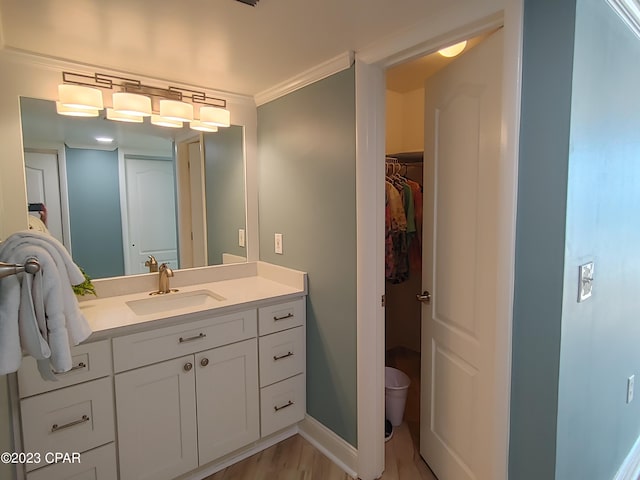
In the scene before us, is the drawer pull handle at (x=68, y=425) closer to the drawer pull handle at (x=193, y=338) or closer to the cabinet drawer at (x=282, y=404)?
the drawer pull handle at (x=193, y=338)

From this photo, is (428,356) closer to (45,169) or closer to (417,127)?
(417,127)

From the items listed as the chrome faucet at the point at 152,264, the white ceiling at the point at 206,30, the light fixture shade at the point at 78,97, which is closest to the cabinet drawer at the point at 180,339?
the chrome faucet at the point at 152,264

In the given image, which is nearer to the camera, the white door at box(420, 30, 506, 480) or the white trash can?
the white door at box(420, 30, 506, 480)

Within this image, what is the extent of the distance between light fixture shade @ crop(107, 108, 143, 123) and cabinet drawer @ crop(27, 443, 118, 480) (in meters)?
1.61

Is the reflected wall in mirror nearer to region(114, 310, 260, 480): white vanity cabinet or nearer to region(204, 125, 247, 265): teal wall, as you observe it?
region(204, 125, 247, 265): teal wall

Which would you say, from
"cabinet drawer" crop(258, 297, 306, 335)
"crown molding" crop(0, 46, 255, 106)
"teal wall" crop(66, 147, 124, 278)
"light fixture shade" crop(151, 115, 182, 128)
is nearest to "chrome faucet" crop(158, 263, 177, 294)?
"teal wall" crop(66, 147, 124, 278)

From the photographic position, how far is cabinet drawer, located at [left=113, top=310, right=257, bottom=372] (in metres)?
1.54

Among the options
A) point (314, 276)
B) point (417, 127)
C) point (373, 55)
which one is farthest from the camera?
point (417, 127)

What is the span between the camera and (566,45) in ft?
3.47

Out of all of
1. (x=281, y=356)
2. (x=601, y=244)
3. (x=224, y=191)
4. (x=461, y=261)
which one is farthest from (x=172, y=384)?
(x=601, y=244)

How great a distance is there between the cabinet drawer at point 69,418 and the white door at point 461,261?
1.47m

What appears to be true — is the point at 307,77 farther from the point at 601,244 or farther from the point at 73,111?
the point at 601,244

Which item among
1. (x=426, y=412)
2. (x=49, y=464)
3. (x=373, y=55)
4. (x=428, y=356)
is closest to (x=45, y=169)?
(x=49, y=464)

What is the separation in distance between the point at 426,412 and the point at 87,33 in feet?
7.65
